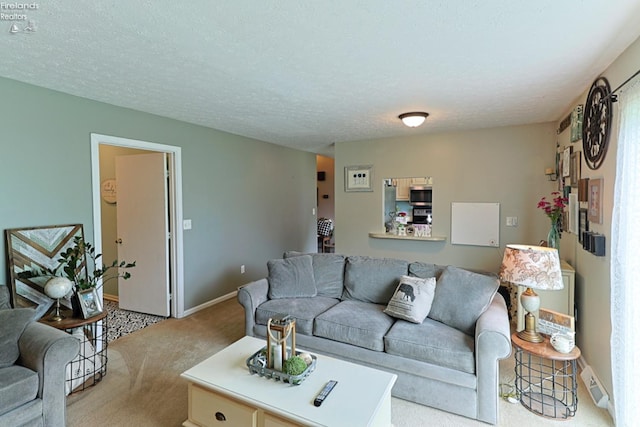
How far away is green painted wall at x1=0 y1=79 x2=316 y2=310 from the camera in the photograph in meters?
2.66

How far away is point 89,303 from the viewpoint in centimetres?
264

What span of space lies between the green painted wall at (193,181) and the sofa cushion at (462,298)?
301 cm

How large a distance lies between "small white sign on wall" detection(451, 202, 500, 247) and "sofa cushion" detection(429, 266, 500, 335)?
1.98 metres

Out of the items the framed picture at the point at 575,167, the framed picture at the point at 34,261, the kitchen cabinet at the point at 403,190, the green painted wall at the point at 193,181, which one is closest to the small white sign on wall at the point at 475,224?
the kitchen cabinet at the point at 403,190

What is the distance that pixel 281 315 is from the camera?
2.91 metres

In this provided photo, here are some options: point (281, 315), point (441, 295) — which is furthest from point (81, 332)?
point (441, 295)

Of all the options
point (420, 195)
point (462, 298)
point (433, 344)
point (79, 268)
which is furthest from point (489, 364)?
point (420, 195)

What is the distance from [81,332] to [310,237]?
14.7ft

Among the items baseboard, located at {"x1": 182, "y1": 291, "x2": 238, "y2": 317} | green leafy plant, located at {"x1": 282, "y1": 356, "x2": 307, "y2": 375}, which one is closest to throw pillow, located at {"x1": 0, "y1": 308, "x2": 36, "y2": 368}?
green leafy plant, located at {"x1": 282, "y1": 356, "x2": 307, "y2": 375}

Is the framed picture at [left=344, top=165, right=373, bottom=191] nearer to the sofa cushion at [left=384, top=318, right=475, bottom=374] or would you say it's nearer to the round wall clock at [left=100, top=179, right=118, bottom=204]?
the sofa cushion at [left=384, top=318, right=475, bottom=374]

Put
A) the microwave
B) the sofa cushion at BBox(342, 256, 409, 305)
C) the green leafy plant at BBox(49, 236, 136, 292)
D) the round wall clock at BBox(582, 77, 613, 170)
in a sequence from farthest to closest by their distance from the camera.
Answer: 1. the microwave
2. the sofa cushion at BBox(342, 256, 409, 305)
3. the green leafy plant at BBox(49, 236, 136, 292)
4. the round wall clock at BBox(582, 77, 613, 170)

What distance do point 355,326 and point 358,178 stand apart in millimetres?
3070

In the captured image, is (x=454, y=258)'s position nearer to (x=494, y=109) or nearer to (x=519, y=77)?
(x=494, y=109)

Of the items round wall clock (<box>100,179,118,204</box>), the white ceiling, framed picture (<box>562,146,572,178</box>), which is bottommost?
round wall clock (<box>100,179,118,204</box>)
